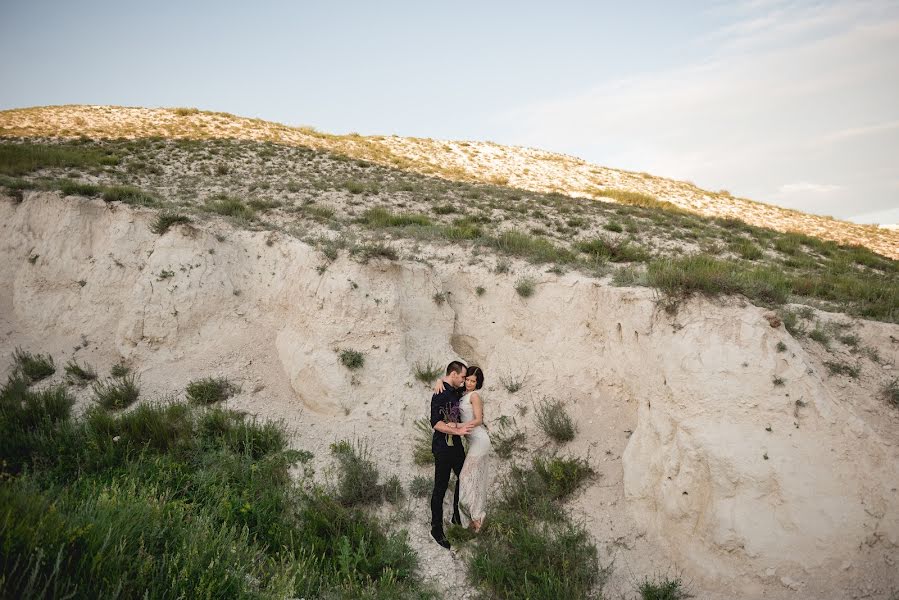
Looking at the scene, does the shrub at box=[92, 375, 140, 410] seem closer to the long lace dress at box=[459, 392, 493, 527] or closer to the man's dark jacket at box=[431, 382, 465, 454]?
the man's dark jacket at box=[431, 382, 465, 454]

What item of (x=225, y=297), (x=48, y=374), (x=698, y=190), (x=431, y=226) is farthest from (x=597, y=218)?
(x=698, y=190)

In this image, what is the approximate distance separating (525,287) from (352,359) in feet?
11.0

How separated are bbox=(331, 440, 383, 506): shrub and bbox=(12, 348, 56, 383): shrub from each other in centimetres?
605

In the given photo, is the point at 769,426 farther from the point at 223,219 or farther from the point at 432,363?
the point at 223,219

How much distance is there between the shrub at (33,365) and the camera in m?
8.29

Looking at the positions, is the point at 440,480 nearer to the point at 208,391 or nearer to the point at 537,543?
the point at 537,543

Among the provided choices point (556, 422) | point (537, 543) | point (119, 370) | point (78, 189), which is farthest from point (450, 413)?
point (78, 189)

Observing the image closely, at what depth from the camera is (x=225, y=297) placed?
357 inches

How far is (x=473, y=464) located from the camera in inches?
219

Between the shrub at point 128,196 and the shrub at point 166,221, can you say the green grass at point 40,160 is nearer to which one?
the shrub at point 128,196

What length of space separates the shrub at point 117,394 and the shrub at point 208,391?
2.95 feet

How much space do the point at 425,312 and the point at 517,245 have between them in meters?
2.60

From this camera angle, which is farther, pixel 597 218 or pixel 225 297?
pixel 597 218

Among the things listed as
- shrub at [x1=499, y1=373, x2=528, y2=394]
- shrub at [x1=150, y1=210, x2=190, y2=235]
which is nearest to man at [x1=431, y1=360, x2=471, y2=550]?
shrub at [x1=499, y1=373, x2=528, y2=394]
